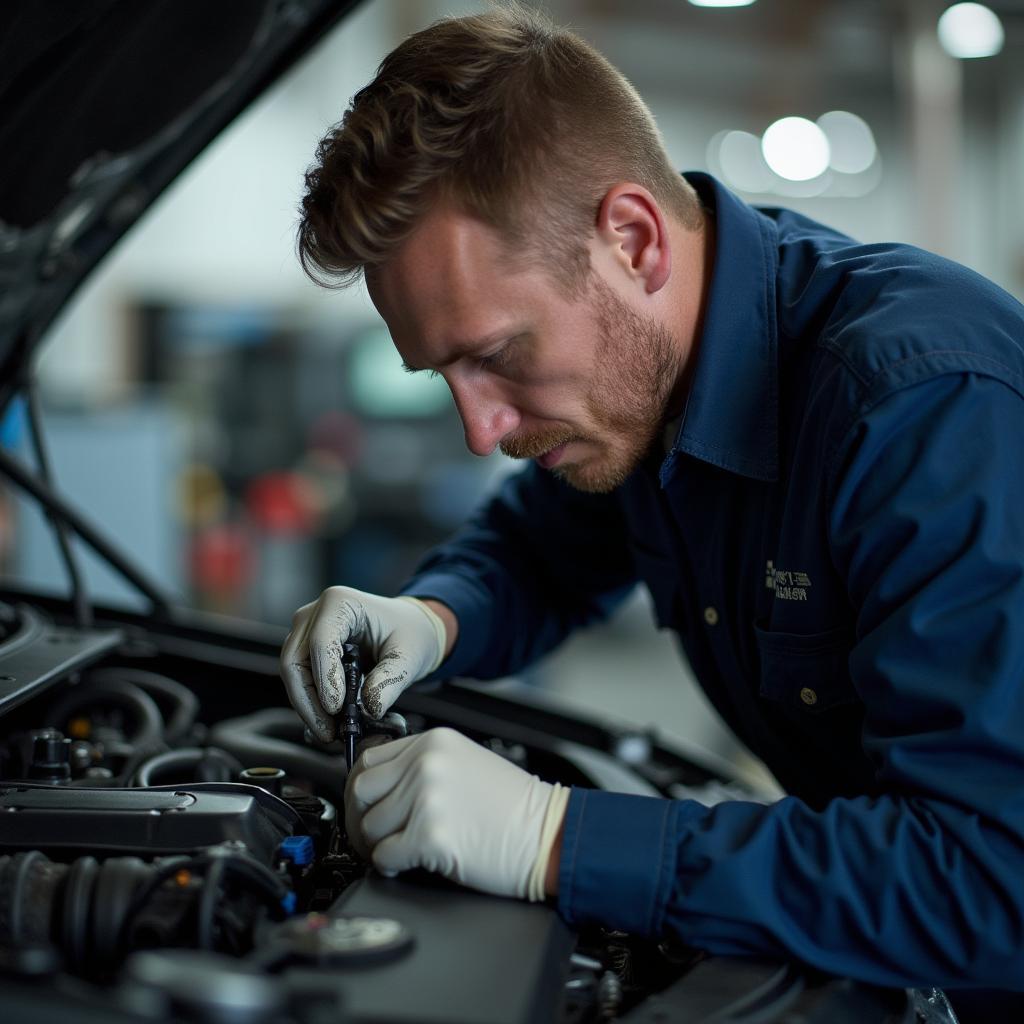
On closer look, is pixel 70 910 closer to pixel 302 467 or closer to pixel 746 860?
pixel 746 860

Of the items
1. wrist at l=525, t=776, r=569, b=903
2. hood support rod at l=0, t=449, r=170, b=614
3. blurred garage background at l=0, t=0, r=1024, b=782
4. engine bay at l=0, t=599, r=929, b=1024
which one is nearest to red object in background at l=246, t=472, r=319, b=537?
blurred garage background at l=0, t=0, r=1024, b=782

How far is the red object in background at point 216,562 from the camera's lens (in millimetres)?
5660

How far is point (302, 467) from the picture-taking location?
6812mm

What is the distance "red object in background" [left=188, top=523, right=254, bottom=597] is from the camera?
5.66 meters

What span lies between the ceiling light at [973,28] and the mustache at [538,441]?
294cm

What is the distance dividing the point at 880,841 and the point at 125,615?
1243mm

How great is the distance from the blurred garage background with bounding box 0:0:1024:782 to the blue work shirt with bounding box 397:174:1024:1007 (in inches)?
165

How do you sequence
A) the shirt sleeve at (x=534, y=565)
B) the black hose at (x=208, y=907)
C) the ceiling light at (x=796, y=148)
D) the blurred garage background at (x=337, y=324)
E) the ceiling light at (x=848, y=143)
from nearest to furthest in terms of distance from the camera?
the black hose at (x=208, y=907) < the shirt sleeve at (x=534, y=565) < the ceiling light at (x=796, y=148) < the blurred garage background at (x=337, y=324) < the ceiling light at (x=848, y=143)

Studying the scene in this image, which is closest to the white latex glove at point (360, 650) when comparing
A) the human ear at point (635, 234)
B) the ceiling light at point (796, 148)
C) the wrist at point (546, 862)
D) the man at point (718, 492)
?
the man at point (718, 492)

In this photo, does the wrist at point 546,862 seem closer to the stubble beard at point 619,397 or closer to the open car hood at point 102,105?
the stubble beard at point 619,397

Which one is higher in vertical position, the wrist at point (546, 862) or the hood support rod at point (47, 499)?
the hood support rod at point (47, 499)

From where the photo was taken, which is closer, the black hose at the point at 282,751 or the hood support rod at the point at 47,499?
the black hose at the point at 282,751

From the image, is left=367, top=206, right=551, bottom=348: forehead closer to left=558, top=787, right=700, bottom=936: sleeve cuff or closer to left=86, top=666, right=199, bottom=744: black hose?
left=558, top=787, right=700, bottom=936: sleeve cuff

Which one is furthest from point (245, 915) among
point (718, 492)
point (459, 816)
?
point (718, 492)
